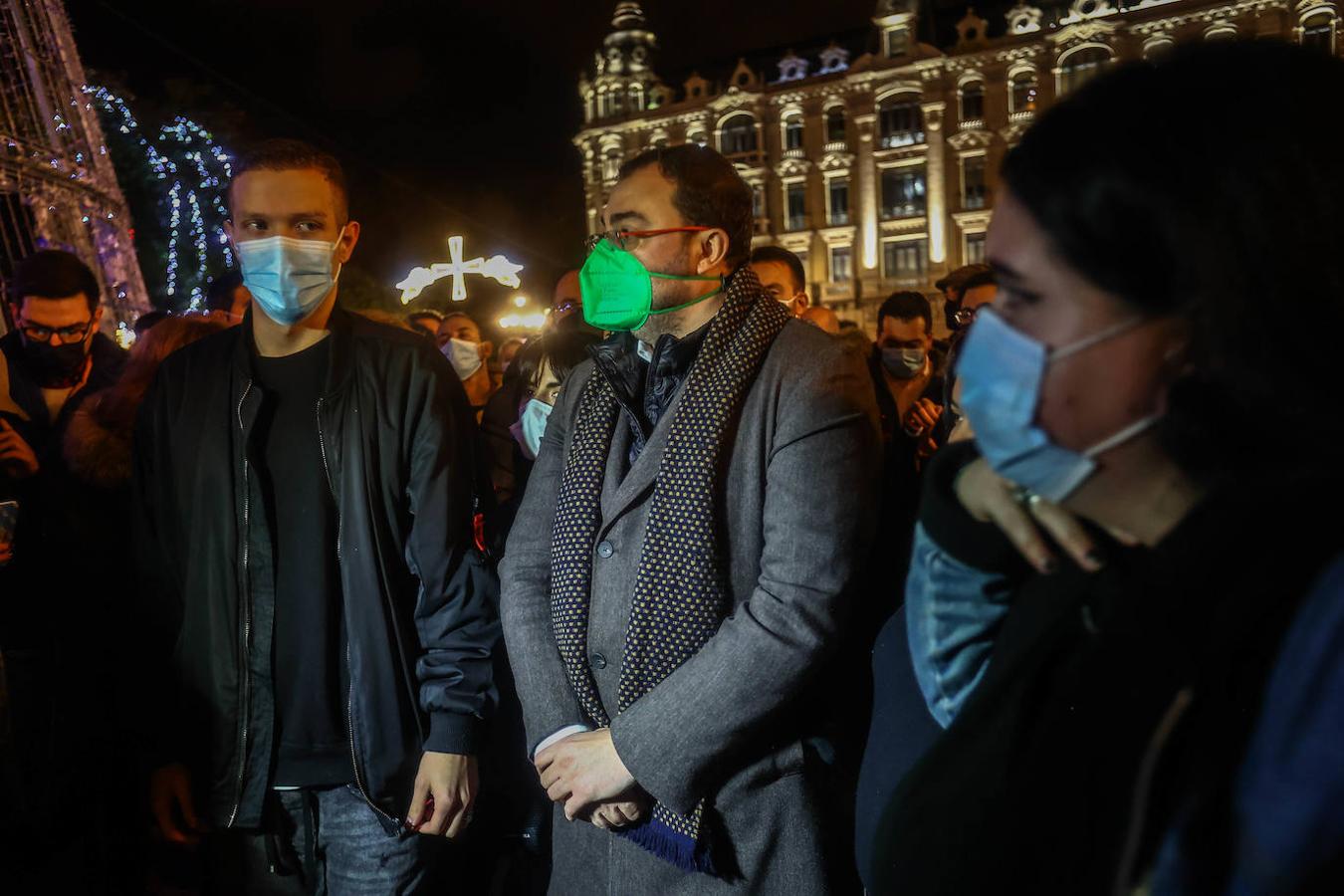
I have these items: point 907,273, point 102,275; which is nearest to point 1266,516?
point 102,275

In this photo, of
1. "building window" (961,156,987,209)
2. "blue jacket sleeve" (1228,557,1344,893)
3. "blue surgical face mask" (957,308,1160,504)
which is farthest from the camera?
"building window" (961,156,987,209)

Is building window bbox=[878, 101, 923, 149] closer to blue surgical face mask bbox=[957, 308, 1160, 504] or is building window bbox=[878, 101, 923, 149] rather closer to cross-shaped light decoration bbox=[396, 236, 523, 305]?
cross-shaped light decoration bbox=[396, 236, 523, 305]

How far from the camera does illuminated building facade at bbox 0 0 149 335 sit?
18.4 ft

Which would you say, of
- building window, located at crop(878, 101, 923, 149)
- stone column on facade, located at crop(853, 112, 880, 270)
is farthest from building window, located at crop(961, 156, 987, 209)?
stone column on facade, located at crop(853, 112, 880, 270)

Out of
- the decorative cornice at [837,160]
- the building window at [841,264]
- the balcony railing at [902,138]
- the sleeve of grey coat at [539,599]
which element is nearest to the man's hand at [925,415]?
the sleeve of grey coat at [539,599]

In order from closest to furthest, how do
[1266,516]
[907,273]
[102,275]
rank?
[1266,516] < [102,275] < [907,273]

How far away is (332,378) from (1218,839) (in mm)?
2403

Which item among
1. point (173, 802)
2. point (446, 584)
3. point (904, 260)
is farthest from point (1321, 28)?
point (173, 802)

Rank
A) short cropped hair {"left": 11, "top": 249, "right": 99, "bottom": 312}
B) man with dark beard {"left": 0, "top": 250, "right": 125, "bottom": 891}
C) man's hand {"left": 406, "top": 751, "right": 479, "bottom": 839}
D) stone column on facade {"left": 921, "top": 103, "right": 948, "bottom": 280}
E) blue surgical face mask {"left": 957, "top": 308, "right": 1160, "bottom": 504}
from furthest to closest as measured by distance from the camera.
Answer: stone column on facade {"left": 921, "top": 103, "right": 948, "bottom": 280}, short cropped hair {"left": 11, "top": 249, "right": 99, "bottom": 312}, man with dark beard {"left": 0, "top": 250, "right": 125, "bottom": 891}, man's hand {"left": 406, "top": 751, "right": 479, "bottom": 839}, blue surgical face mask {"left": 957, "top": 308, "right": 1160, "bottom": 504}

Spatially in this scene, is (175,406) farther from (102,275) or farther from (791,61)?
(791,61)

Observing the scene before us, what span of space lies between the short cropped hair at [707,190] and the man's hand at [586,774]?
4.77 ft

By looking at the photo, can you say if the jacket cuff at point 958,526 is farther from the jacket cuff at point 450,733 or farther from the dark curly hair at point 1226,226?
the jacket cuff at point 450,733

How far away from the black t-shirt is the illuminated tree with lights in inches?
914

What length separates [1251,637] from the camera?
1.00m
